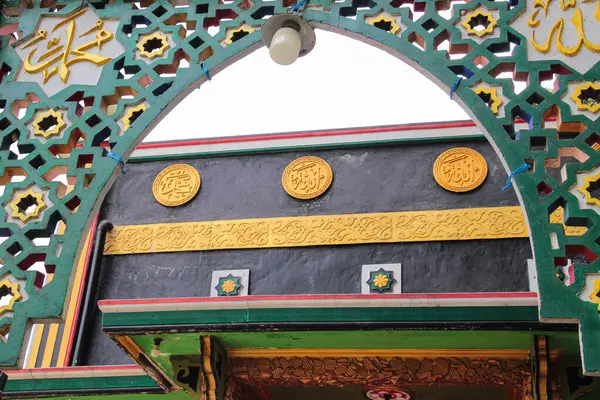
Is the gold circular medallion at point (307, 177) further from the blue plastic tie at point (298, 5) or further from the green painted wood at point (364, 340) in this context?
the blue plastic tie at point (298, 5)

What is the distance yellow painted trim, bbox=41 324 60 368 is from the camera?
32.0 feet

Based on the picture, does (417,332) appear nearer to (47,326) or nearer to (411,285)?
(411,285)

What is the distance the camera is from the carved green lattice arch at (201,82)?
16.2 feet

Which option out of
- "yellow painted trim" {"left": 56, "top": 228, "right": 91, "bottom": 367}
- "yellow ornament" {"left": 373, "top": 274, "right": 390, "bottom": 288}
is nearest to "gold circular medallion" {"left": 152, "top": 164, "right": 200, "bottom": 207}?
"yellow painted trim" {"left": 56, "top": 228, "right": 91, "bottom": 367}

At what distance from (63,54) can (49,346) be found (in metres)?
4.64

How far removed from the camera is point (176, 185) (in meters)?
10.4

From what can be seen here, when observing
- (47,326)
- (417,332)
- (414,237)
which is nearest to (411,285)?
(414,237)

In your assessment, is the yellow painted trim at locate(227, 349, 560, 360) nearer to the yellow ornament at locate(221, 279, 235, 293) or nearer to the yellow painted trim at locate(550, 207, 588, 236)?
the yellow painted trim at locate(550, 207, 588, 236)

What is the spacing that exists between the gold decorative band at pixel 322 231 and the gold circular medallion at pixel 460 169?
32 cm

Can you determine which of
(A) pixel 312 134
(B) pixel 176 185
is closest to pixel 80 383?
(B) pixel 176 185

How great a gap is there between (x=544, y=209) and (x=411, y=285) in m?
4.35

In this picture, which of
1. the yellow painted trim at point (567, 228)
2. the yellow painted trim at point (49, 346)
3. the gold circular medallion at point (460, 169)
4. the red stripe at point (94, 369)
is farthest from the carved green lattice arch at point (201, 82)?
the yellow painted trim at point (49, 346)

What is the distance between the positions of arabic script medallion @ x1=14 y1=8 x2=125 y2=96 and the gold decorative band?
154 inches

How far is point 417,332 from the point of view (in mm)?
6449
